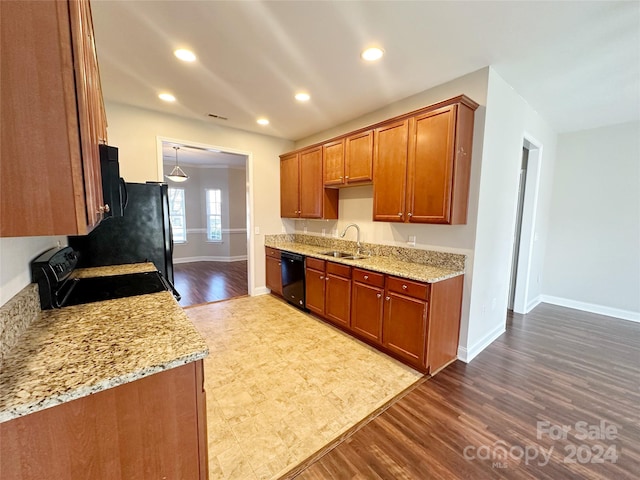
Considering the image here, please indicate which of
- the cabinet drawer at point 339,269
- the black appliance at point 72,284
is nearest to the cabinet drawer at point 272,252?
the cabinet drawer at point 339,269

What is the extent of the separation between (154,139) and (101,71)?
109cm

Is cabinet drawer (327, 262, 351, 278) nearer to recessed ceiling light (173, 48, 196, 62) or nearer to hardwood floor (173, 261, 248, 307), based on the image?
hardwood floor (173, 261, 248, 307)

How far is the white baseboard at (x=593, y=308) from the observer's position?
12.4 feet

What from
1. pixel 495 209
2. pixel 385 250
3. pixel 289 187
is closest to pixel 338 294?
pixel 385 250

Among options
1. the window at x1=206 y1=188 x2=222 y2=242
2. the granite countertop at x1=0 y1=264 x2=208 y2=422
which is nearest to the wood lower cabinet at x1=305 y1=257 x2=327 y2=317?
the granite countertop at x1=0 y1=264 x2=208 y2=422

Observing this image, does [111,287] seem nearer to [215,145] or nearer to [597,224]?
[215,145]

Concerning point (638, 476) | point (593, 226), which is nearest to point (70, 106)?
point (638, 476)

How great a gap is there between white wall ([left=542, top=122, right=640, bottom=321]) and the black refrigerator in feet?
18.9

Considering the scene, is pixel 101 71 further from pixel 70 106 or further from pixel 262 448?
pixel 262 448

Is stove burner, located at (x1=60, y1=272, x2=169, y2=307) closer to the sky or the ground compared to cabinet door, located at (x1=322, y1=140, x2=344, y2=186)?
closer to the ground

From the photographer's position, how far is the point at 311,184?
4078 millimetres

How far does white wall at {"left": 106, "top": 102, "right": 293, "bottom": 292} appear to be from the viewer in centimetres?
336

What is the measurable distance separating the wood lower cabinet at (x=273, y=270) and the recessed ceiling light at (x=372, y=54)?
2.93 m

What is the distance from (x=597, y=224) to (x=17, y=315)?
6206 mm
